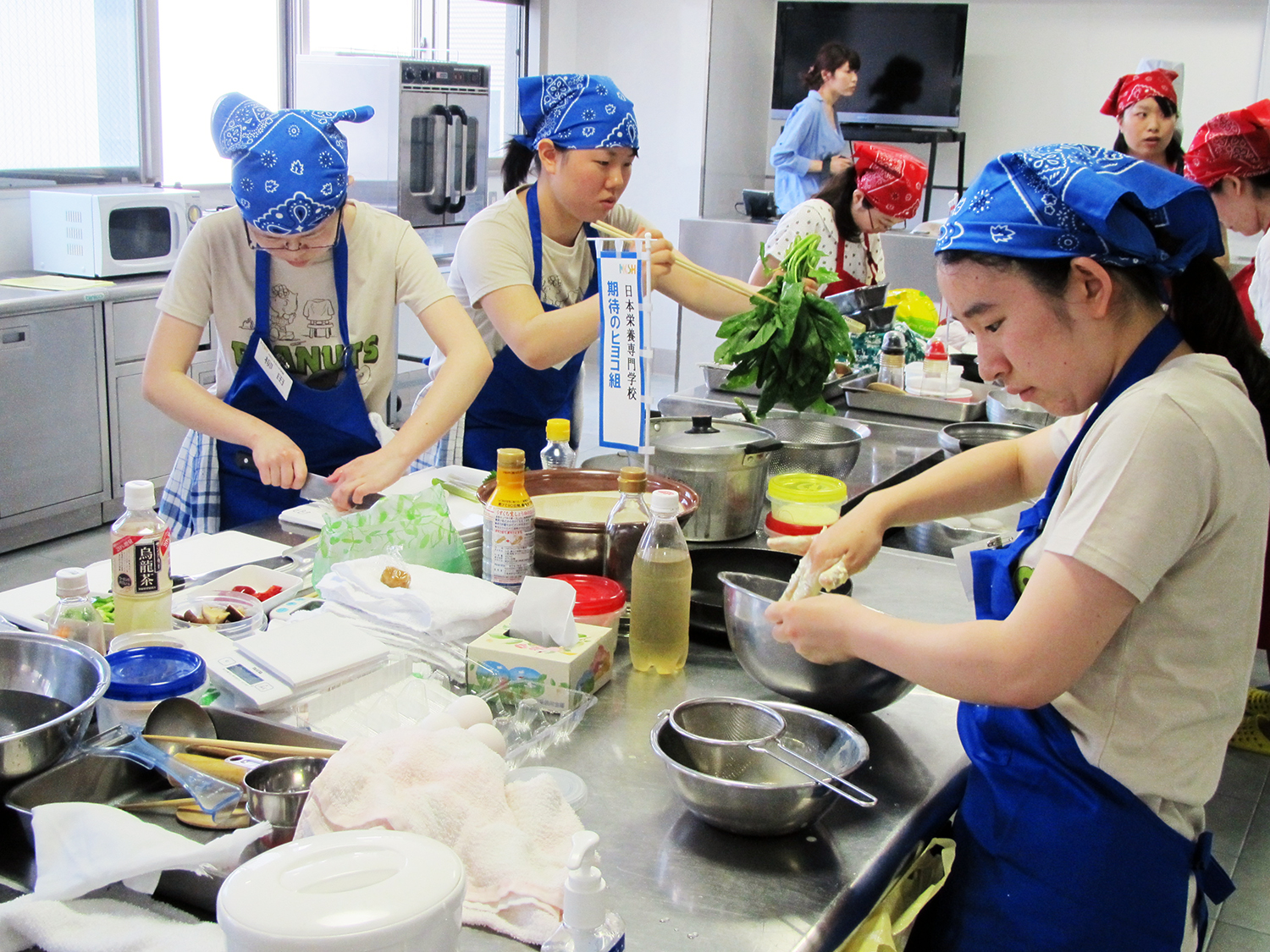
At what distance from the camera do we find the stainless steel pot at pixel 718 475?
2.20m

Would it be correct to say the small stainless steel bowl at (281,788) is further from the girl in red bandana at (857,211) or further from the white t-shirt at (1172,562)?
the girl in red bandana at (857,211)

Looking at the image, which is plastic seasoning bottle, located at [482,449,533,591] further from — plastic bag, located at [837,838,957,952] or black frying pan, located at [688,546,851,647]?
plastic bag, located at [837,838,957,952]

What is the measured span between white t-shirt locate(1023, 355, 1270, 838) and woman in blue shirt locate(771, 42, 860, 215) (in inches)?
269

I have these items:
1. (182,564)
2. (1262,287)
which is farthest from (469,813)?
(1262,287)

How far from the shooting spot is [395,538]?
185 centimetres

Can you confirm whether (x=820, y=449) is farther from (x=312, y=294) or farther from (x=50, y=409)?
(x=50, y=409)

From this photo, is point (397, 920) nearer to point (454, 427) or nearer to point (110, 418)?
point (454, 427)

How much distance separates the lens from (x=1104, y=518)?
3.79 ft

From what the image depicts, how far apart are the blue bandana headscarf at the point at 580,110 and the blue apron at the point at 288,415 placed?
22.7 inches

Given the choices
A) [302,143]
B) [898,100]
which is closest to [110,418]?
[302,143]

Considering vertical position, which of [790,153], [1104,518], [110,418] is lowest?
[110,418]

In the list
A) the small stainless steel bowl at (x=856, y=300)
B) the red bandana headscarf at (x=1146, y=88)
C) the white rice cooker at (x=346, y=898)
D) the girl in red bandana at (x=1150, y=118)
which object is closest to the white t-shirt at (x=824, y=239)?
the small stainless steel bowl at (x=856, y=300)

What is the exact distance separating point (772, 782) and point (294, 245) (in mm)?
1577

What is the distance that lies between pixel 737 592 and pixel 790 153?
686cm
